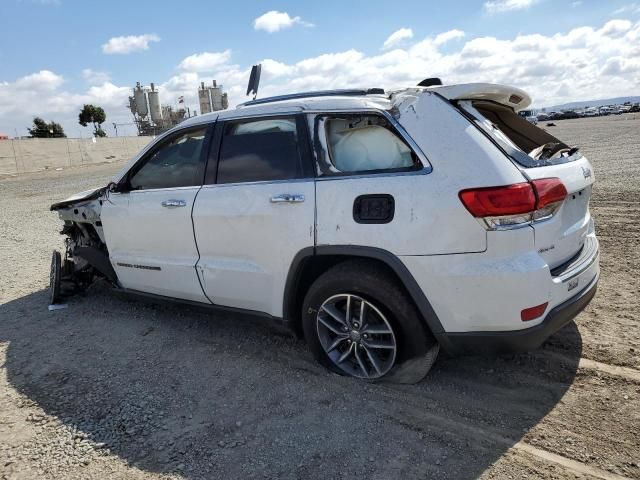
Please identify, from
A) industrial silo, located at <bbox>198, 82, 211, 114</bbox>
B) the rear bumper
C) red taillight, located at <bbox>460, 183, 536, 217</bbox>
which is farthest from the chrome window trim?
industrial silo, located at <bbox>198, 82, 211, 114</bbox>

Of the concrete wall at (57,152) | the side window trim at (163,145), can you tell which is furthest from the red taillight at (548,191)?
the concrete wall at (57,152)

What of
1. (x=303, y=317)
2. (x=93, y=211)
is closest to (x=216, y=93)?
(x=93, y=211)

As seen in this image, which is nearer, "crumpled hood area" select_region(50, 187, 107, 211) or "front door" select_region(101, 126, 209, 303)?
"front door" select_region(101, 126, 209, 303)

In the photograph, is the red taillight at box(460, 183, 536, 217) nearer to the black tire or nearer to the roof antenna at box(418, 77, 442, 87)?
the roof antenna at box(418, 77, 442, 87)

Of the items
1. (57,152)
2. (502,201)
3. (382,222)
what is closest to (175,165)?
(382,222)

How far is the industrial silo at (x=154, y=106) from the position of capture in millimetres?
66938

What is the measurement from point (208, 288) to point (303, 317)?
0.90m

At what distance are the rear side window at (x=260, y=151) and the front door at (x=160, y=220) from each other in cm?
25

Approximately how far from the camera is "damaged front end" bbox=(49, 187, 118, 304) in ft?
15.4

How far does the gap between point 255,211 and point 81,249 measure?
2.53 m

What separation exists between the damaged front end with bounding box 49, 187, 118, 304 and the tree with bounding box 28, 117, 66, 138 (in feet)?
210

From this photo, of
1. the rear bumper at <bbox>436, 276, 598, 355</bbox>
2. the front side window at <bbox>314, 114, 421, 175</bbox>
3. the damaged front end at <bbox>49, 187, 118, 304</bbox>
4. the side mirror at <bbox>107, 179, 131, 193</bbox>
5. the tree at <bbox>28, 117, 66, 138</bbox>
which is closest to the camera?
the rear bumper at <bbox>436, 276, 598, 355</bbox>

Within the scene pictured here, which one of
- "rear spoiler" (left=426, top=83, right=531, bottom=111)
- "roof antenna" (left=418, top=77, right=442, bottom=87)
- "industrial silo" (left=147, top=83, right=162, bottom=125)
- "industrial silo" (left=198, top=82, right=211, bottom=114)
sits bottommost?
"rear spoiler" (left=426, top=83, right=531, bottom=111)

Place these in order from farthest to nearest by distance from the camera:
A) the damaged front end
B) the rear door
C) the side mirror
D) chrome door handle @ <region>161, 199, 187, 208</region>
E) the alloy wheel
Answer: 1. the damaged front end
2. the side mirror
3. chrome door handle @ <region>161, 199, 187, 208</region>
4. the rear door
5. the alloy wheel
